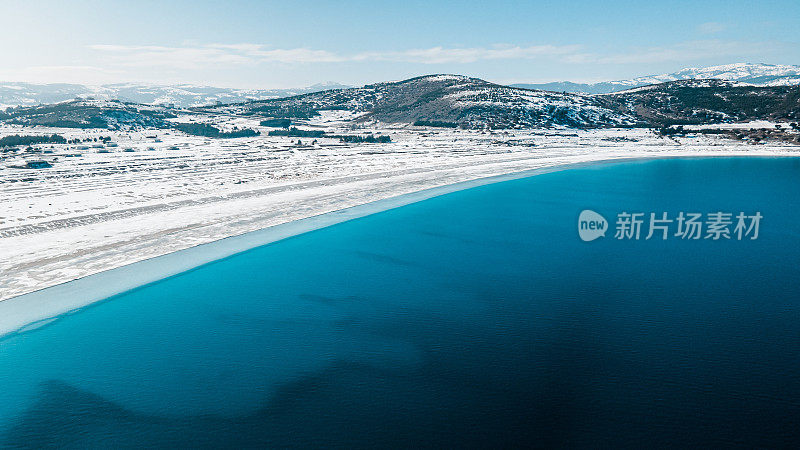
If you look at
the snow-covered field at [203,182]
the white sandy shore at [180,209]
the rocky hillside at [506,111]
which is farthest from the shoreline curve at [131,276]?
the rocky hillside at [506,111]

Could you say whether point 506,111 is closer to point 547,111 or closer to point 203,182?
point 547,111

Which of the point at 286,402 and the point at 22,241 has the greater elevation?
the point at 22,241

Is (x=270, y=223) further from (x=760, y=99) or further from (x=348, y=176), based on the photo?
(x=760, y=99)

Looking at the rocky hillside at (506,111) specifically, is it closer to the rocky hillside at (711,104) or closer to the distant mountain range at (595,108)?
the distant mountain range at (595,108)

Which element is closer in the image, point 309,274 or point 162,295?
point 162,295

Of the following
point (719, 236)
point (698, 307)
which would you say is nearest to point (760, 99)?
point (719, 236)

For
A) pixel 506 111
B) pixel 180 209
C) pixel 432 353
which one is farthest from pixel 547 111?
pixel 432 353
